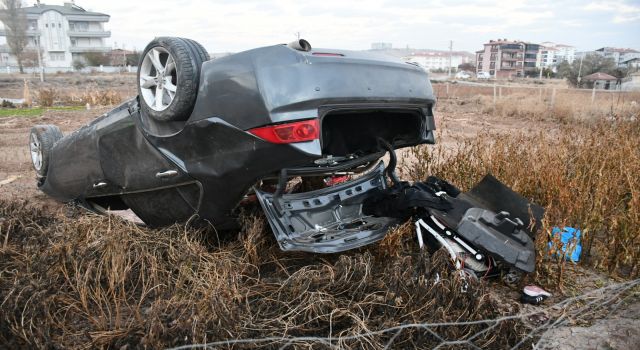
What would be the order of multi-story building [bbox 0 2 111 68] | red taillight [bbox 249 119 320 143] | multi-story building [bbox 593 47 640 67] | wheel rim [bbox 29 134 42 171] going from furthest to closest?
multi-story building [bbox 0 2 111 68], multi-story building [bbox 593 47 640 67], wheel rim [bbox 29 134 42 171], red taillight [bbox 249 119 320 143]

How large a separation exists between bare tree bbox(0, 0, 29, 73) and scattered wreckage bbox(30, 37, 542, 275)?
68.2 m

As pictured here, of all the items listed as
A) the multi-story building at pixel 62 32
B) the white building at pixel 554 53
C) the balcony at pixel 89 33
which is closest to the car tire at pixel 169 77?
the multi-story building at pixel 62 32

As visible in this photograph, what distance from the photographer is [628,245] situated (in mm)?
3953

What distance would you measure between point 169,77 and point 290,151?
43.2 inches

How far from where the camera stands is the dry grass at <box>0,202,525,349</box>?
9.26ft

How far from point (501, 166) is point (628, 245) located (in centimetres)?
159

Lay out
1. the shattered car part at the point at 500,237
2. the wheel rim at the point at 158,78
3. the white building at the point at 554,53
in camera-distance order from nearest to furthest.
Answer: the shattered car part at the point at 500,237 < the wheel rim at the point at 158,78 < the white building at the point at 554,53

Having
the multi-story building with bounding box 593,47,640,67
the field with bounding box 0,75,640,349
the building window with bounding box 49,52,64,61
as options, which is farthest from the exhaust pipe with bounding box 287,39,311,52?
the building window with bounding box 49,52,64,61

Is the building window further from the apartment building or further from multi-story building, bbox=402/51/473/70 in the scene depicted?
multi-story building, bbox=402/51/473/70

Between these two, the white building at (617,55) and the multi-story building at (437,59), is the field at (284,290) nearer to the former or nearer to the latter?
the white building at (617,55)

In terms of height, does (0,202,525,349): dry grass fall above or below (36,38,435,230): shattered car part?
below

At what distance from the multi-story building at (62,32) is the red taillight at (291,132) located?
85537 millimetres

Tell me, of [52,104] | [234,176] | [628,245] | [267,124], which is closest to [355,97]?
[267,124]

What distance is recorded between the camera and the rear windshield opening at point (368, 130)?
13.1 ft
